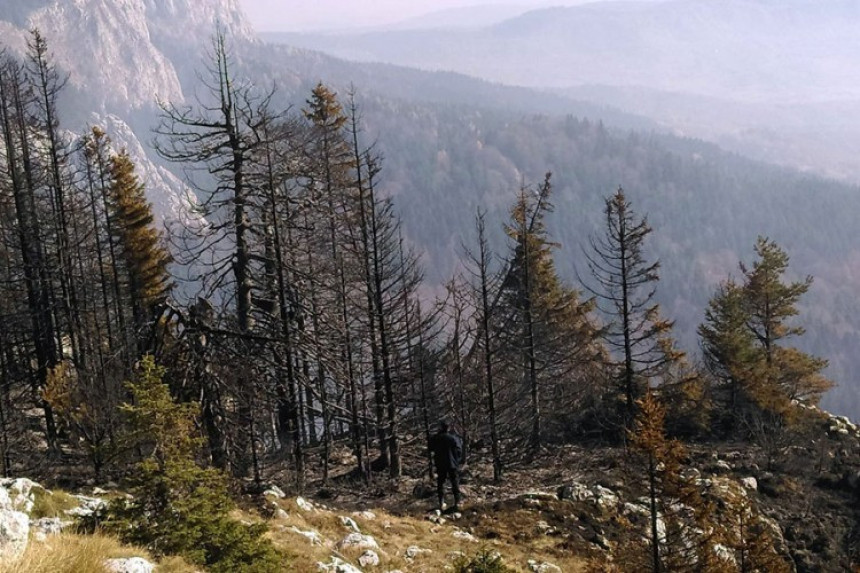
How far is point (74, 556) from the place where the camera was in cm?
525

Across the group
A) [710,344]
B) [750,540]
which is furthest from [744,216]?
[750,540]

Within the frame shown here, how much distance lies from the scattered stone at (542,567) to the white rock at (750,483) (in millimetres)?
9010

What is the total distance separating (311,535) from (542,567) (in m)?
4.43

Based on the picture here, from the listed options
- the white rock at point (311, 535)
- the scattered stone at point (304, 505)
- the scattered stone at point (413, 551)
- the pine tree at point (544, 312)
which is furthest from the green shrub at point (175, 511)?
the pine tree at point (544, 312)

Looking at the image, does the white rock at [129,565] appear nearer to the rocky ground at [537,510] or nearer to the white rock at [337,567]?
the rocky ground at [537,510]

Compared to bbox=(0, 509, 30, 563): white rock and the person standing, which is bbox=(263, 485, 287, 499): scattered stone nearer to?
the person standing

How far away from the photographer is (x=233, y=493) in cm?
1155

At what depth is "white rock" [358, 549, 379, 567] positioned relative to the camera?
992cm

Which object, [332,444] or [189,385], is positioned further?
[332,444]

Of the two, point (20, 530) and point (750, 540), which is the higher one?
point (20, 530)

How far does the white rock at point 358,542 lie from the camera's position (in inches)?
409

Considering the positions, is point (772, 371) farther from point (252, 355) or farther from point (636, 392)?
point (252, 355)

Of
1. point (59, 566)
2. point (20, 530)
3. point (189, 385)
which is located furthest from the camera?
point (189, 385)

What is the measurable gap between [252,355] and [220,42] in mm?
5675
